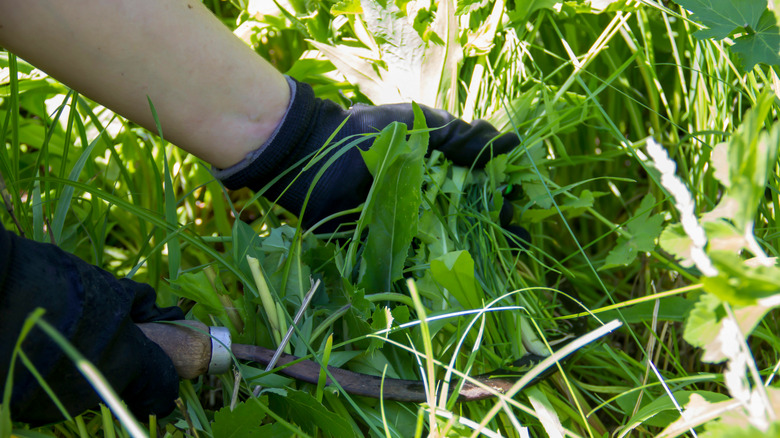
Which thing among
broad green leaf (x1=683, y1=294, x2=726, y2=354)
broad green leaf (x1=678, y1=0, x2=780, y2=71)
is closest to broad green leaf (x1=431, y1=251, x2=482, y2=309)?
broad green leaf (x1=683, y1=294, x2=726, y2=354)

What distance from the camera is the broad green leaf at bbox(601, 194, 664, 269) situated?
0.80 metres

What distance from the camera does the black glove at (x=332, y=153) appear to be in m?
1.00

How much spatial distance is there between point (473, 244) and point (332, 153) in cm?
30

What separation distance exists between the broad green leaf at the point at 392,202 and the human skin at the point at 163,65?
0.93ft

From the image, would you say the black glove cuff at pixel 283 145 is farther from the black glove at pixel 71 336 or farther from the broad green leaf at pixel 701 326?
the broad green leaf at pixel 701 326

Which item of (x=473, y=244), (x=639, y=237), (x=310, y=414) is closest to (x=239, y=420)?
(x=310, y=414)

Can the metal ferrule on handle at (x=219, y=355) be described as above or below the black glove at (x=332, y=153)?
below

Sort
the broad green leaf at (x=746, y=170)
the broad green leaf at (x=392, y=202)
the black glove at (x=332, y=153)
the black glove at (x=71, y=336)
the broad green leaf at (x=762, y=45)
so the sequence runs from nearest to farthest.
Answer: the broad green leaf at (x=746, y=170) → the black glove at (x=71, y=336) → the broad green leaf at (x=762, y=45) → the broad green leaf at (x=392, y=202) → the black glove at (x=332, y=153)

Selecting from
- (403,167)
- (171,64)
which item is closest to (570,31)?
(403,167)

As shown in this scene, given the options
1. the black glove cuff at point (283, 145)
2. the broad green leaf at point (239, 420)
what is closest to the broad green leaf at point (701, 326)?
the broad green leaf at point (239, 420)

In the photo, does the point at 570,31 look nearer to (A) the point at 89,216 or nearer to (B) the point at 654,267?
(B) the point at 654,267

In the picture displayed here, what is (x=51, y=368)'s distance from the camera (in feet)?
1.93

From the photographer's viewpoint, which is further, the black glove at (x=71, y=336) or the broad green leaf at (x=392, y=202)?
the broad green leaf at (x=392, y=202)

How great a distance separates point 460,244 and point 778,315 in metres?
0.55
